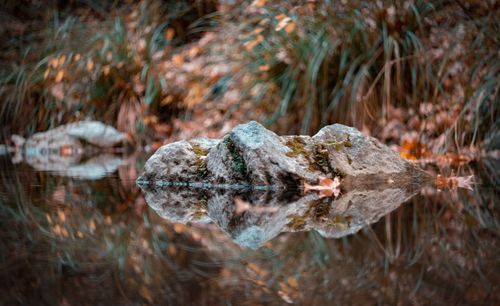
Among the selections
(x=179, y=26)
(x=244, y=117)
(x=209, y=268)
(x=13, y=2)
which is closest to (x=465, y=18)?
(x=244, y=117)

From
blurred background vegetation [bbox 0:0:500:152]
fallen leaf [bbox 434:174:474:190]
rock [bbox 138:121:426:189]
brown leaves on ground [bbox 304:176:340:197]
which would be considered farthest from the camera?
blurred background vegetation [bbox 0:0:500:152]

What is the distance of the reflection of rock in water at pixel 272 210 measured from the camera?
1.88m

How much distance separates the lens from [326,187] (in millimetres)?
2998

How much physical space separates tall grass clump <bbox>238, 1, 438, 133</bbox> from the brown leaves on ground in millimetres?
2339

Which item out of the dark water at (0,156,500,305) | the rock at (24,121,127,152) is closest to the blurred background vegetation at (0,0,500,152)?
the rock at (24,121,127,152)

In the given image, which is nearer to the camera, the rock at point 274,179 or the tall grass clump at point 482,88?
the rock at point 274,179

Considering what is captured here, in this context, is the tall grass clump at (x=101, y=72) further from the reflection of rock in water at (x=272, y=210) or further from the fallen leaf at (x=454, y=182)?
the reflection of rock in water at (x=272, y=210)

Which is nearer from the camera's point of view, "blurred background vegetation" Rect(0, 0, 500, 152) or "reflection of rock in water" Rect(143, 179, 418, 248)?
"reflection of rock in water" Rect(143, 179, 418, 248)

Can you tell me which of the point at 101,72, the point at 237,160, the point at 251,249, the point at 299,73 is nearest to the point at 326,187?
the point at 237,160

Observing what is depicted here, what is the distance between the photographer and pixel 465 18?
5805 millimetres

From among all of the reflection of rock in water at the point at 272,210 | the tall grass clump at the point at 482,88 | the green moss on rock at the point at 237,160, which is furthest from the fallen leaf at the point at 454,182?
the tall grass clump at the point at 482,88

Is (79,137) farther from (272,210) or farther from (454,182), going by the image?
(272,210)

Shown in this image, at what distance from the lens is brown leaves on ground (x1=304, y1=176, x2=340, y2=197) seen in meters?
2.87

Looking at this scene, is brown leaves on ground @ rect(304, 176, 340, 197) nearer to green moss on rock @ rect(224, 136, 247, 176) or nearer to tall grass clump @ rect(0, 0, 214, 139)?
green moss on rock @ rect(224, 136, 247, 176)
